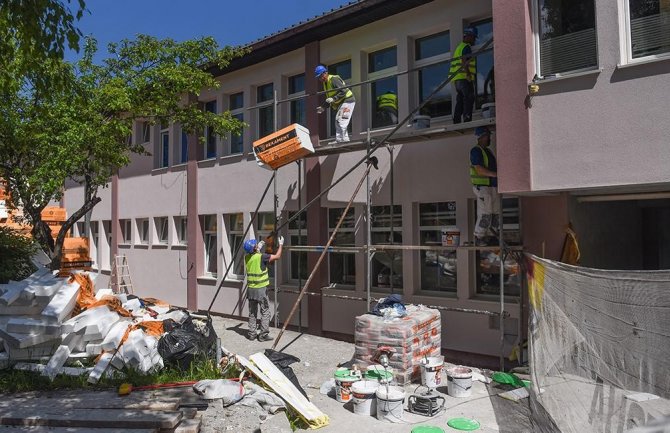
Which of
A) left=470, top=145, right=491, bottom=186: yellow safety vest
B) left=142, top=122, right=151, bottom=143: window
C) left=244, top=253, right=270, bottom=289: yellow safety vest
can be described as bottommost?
left=244, top=253, right=270, bottom=289: yellow safety vest

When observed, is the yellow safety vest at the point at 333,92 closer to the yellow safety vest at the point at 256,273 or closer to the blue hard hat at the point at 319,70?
the blue hard hat at the point at 319,70

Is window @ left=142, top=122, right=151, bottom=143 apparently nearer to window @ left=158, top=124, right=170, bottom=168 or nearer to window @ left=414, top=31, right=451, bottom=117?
window @ left=158, top=124, right=170, bottom=168

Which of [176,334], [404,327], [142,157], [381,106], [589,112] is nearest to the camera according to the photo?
[589,112]

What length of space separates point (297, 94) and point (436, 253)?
16.2ft

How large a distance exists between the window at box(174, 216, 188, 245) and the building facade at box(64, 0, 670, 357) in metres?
0.03

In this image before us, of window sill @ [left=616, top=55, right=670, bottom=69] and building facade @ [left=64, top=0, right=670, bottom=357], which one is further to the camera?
building facade @ [left=64, top=0, right=670, bottom=357]

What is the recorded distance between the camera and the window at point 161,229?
15.2 meters

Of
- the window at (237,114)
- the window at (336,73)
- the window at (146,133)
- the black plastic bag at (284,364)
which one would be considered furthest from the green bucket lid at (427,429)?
the window at (146,133)

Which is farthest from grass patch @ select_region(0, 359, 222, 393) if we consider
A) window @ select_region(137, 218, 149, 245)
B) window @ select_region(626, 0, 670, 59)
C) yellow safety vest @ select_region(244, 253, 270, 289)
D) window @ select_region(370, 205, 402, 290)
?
window @ select_region(137, 218, 149, 245)

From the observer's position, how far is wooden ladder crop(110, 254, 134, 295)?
629 inches

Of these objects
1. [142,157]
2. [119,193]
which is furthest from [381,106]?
[119,193]

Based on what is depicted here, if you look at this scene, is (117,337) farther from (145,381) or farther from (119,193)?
(119,193)

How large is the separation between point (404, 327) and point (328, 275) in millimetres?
3556

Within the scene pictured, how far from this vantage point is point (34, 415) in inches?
231
